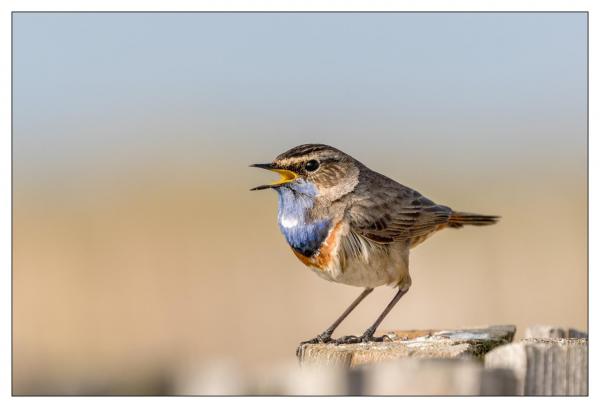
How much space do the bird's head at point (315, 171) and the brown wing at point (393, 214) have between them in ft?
0.59

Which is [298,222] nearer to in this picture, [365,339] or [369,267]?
[369,267]

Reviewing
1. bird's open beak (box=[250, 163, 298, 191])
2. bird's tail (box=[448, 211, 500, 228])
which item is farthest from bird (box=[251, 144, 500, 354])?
bird's tail (box=[448, 211, 500, 228])

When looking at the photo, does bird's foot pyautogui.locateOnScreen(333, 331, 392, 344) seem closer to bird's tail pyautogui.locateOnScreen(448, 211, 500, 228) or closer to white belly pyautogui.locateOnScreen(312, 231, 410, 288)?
white belly pyautogui.locateOnScreen(312, 231, 410, 288)

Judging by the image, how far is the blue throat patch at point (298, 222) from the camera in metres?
6.21

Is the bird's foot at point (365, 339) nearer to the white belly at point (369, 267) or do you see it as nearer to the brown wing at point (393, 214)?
the white belly at point (369, 267)

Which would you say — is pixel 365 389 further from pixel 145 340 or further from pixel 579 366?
pixel 145 340

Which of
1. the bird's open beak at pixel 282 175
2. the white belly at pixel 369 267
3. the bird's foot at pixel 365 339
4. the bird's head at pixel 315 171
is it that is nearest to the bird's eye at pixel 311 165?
the bird's head at pixel 315 171

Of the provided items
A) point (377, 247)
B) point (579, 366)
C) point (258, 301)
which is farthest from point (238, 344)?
point (579, 366)

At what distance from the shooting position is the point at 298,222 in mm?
6215

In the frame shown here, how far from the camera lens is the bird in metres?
6.22

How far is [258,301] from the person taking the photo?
37.2 feet

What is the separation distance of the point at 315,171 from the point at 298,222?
0.40 metres

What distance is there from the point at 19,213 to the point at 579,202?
7003mm

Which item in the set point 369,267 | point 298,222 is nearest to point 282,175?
point 298,222
